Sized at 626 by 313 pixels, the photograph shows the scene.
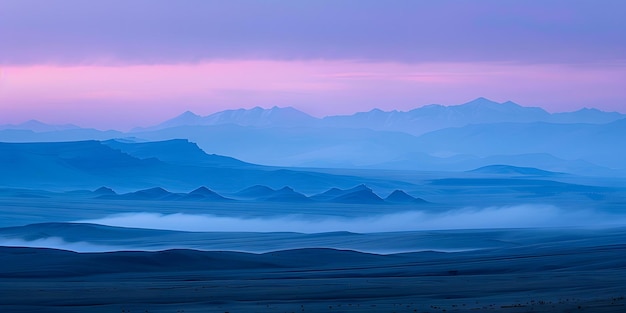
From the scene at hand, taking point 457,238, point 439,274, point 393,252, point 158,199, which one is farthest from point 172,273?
point 158,199

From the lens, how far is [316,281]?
46.3 meters

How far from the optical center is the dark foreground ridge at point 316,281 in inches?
1414

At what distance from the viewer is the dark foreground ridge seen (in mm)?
35906

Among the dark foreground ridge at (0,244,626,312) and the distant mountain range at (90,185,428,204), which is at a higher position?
the distant mountain range at (90,185,428,204)

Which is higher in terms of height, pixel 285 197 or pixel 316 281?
pixel 285 197

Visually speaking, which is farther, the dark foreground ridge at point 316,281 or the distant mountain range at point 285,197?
the distant mountain range at point 285,197

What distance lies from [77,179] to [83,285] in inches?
5960

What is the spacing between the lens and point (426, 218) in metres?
130

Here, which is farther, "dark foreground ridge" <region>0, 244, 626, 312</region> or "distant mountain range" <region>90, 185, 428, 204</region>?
"distant mountain range" <region>90, 185, 428, 204</region>

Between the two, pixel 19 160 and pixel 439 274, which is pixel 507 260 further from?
pixel 19 160

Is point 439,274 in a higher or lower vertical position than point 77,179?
lower

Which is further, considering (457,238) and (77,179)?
(77,179)

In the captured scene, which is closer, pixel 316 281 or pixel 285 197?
pixel 316 281

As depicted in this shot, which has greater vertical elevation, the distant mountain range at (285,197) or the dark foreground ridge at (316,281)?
the distant mountain range at (285,197)
